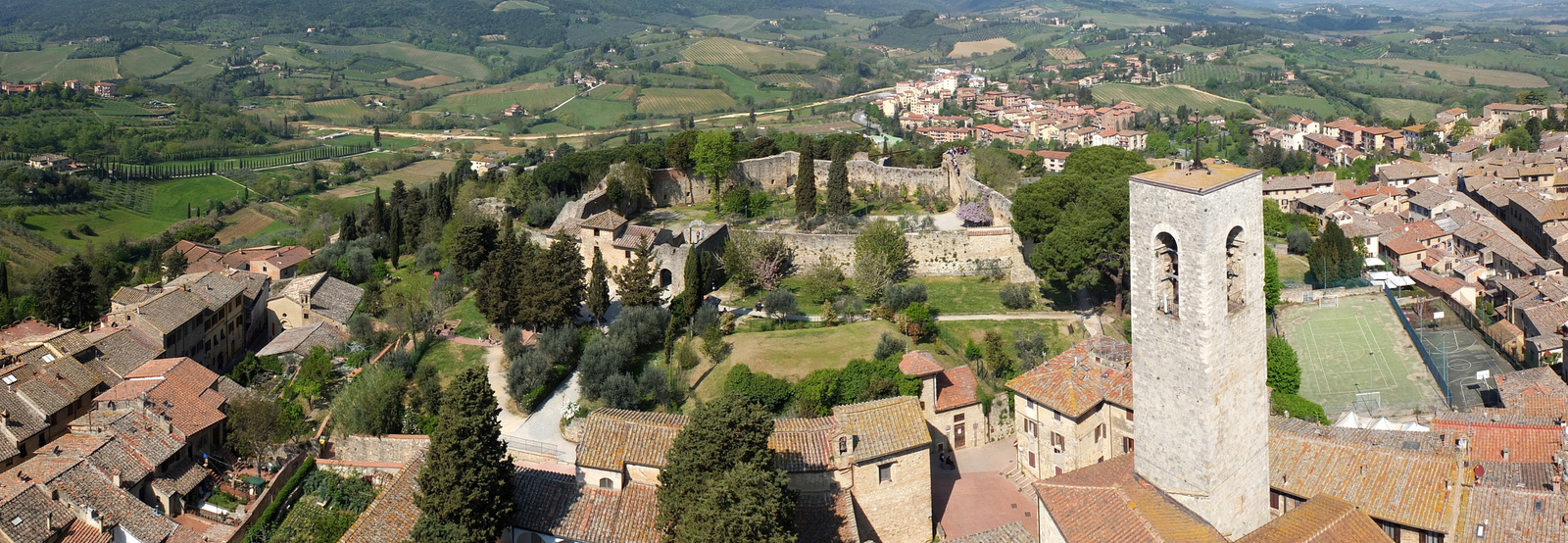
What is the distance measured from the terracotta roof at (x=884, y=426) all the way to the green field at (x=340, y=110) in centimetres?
10415

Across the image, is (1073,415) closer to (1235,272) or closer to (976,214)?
(1235,272)

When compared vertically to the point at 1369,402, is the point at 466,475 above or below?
above

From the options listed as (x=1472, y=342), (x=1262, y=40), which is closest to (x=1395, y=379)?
(x=1472, y=342)

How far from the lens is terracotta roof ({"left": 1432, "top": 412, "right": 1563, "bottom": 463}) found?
23219mm

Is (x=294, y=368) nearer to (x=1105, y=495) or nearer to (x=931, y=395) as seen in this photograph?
(x=931, y=395)

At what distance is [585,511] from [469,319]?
591 inches

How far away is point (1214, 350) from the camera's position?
18188 millimetres

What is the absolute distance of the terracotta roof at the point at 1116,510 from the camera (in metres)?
18.5

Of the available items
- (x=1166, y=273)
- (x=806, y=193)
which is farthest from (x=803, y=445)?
(x=806, y=193)

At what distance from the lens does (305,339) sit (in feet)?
112

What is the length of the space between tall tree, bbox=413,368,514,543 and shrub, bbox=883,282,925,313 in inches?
593

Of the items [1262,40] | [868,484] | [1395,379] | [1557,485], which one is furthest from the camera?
[1262,40]

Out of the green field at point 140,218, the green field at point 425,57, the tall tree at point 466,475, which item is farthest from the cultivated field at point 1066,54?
the tall tree at point 466,475

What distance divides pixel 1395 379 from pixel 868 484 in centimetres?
1873
